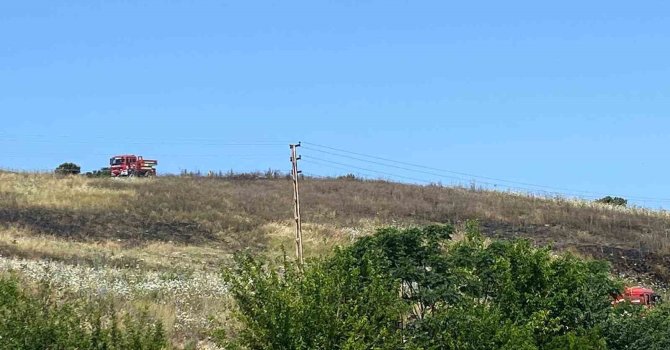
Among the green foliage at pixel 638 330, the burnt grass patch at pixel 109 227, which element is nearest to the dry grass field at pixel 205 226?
the burnt grass patch at pixel 109 227

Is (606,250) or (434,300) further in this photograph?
(606,250)

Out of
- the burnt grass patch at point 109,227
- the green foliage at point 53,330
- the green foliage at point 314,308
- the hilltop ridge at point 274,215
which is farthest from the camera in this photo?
the hilltop ridge at point 274,215

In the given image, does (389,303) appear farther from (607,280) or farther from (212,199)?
(212,199)

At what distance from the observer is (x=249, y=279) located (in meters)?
17.3

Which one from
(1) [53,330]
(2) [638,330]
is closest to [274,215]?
(2) [638,330]

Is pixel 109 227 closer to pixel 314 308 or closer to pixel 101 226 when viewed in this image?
pixel 101 226

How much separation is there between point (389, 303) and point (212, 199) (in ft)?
158

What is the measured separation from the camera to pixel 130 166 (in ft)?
271

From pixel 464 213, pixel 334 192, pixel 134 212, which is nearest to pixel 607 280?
pixel 134 212

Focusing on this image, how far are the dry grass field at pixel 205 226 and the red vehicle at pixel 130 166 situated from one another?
691cm

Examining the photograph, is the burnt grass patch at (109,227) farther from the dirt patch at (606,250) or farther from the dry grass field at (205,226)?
the dirt patch at (606,250)

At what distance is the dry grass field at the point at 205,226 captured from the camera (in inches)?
1153

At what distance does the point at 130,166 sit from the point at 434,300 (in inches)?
2598

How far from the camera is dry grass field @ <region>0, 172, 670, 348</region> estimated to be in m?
29.3
